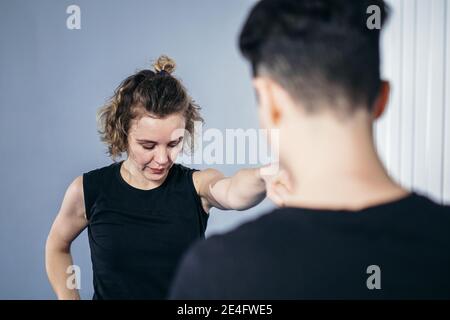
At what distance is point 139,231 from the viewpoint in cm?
120

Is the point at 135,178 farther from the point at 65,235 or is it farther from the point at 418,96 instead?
the point at 418,96

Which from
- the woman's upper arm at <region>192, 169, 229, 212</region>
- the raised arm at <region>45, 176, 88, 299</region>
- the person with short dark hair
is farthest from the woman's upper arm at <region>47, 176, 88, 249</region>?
the person with short dark hair

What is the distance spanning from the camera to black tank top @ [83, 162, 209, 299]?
117 centimetres

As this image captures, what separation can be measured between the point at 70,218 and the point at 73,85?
440 mm

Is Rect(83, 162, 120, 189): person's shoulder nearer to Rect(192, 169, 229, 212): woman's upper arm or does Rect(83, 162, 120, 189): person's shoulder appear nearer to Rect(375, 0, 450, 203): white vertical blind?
Rect(192, 169, 229, 212): woman's upper arm

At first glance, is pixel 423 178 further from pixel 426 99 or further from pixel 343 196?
pixel 343 196

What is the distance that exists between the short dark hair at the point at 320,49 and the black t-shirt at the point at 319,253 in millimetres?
133

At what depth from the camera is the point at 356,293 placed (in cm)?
55

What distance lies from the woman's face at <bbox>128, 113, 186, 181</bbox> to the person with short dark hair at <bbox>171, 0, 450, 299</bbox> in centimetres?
62

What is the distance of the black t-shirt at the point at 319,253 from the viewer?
0.50m

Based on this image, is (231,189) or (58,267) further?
(58,267)

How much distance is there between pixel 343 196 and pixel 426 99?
3.11ft

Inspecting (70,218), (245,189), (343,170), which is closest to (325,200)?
(343,170)
